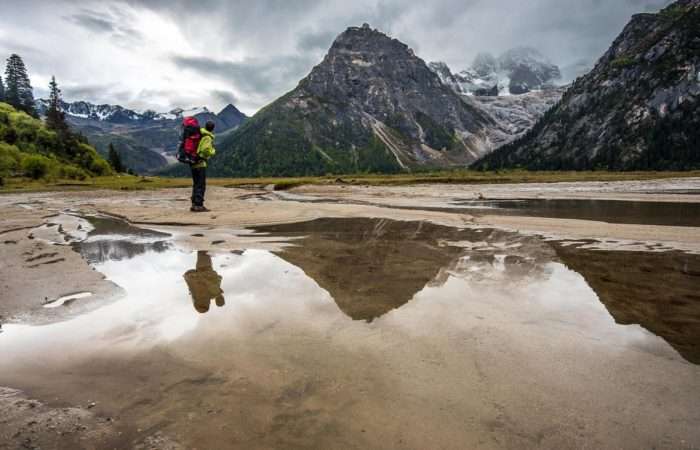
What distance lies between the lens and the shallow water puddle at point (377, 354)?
3135 millimetres

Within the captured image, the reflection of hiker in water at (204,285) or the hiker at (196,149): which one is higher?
the hiker at (196,149)

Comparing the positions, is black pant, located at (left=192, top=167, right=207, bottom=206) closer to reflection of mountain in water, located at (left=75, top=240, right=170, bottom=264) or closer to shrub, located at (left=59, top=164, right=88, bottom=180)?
reflection of mountain in water, located at (left=75, top=240, right=170, bottom=264)

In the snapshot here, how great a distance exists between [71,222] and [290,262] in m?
11.8

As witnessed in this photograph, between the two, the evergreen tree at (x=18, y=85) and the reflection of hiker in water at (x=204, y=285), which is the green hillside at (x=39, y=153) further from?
the reflection of hiker in water at (x=204, y=285)

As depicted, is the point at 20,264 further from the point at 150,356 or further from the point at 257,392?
the point at 257,392

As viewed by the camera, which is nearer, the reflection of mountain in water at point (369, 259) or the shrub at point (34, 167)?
the reflection of mountain in water at point (369, 259)

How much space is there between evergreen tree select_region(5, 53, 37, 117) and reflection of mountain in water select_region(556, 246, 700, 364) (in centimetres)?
14563

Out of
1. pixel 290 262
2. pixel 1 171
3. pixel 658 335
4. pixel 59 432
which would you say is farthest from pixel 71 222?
pixel 1 171

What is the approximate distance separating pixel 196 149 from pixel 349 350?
52.5ft

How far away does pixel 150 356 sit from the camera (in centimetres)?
423

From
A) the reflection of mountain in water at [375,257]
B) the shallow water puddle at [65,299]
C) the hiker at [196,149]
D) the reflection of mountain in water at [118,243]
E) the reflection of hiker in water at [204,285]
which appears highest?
the hiker at [196,149]

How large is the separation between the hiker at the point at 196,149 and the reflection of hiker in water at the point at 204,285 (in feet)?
34.0

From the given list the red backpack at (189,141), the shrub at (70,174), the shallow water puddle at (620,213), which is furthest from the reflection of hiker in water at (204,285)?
the shrub at (70,174)

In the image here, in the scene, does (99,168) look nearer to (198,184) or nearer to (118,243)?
(198,184)
